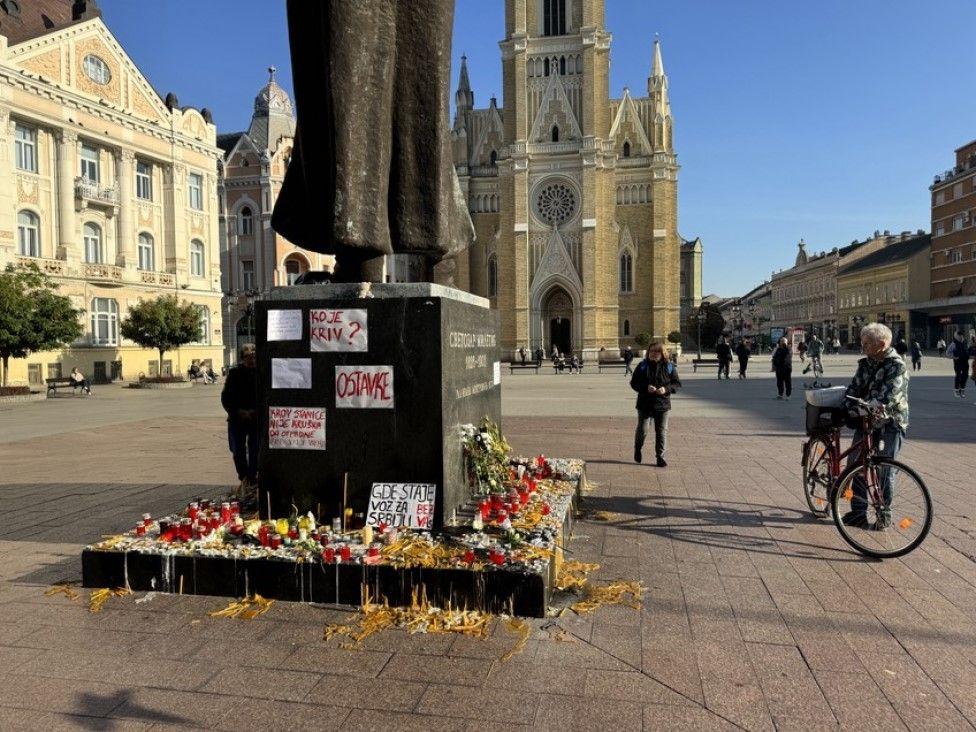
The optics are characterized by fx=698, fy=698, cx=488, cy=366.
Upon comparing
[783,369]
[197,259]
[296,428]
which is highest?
[197,259]

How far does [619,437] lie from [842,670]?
8.37m

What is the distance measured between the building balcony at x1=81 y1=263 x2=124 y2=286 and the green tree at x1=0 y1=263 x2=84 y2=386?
251 inches

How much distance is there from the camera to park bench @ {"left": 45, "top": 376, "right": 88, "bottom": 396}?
26594 millimetres

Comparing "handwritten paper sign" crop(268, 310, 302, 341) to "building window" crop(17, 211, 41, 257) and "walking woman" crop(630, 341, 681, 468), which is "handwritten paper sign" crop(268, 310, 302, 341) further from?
"building window" crop(17, 211, 41, 257)

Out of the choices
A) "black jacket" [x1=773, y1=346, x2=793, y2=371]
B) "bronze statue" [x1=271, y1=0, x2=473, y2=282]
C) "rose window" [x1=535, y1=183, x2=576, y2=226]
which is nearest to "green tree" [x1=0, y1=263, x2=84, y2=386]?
"bronze statue" [x1=271, y1=0, x2=473, y2=282]

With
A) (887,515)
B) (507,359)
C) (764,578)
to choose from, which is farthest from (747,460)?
(507,359)

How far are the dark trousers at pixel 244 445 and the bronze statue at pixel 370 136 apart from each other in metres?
2.54

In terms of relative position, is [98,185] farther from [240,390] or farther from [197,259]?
[240,390]

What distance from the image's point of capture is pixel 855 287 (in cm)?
8469

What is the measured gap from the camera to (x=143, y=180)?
1444 inches

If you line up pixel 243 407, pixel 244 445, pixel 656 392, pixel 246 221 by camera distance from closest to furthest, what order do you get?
pixel 243 407, pixel 244 445, pixel 656 392, pixel 246 221

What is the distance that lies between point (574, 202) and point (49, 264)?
130ft

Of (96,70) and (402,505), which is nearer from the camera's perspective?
(402,505)

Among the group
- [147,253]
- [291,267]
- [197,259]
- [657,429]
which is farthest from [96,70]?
[657,429]
